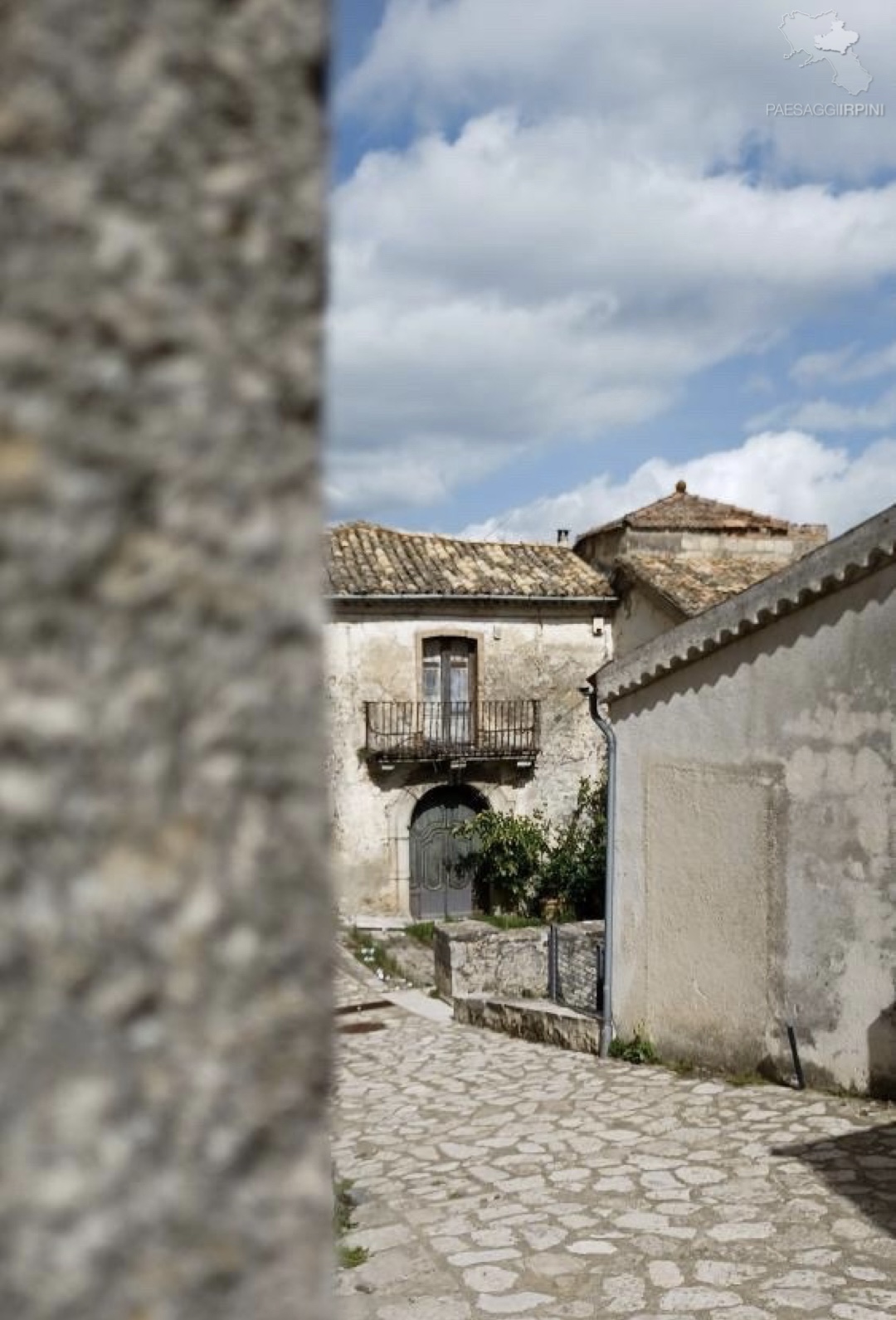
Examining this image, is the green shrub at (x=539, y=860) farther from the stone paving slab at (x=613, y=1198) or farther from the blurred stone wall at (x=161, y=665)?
the blurred stone wall at (x=161, y=665)

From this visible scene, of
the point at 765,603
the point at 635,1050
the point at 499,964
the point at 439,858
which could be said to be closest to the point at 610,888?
the point at 635,1050

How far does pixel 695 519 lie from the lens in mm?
22438

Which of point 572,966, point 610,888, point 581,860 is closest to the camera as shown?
point 610,888

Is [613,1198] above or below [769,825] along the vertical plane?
below

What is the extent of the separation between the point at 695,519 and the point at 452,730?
651 cm

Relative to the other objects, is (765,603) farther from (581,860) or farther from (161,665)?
(581,860)

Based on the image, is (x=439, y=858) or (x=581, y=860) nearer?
(x=581, y=860)

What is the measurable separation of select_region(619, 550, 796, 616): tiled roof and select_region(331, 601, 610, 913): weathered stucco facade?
1.51 meters

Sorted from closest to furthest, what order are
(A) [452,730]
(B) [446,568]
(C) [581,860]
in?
(C) [581,860] → (A) [452,730] → (B) [446,568]

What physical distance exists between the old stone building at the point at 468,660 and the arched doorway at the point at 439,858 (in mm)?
27

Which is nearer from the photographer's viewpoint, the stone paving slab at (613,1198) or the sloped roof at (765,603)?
the stone paving slab at (613,1198)

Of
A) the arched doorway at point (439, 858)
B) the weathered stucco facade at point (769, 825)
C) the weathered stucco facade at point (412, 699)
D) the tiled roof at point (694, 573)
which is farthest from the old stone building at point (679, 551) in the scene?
the weathered stucco facade at point (769, 825)

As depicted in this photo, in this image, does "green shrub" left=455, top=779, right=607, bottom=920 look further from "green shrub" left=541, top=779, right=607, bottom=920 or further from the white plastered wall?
the white plastered wall

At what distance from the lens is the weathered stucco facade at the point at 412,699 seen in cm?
2086
